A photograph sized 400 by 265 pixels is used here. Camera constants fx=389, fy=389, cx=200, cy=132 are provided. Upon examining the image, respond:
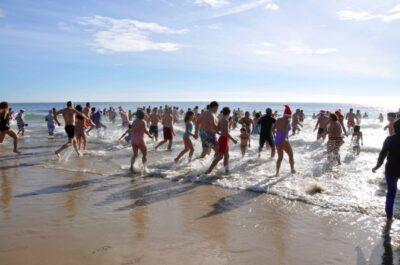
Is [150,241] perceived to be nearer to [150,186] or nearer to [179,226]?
[179,226]

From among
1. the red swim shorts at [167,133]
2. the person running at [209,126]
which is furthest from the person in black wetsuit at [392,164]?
the red swim shorts at [167,133]

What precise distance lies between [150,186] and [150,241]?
3.17 meters

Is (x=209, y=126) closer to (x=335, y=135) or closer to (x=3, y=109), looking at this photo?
(x=335, y=135)

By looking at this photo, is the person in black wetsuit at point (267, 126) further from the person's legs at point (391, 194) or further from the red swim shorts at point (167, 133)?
the person's legs at point (391, 194)

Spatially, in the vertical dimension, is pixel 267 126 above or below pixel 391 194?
above

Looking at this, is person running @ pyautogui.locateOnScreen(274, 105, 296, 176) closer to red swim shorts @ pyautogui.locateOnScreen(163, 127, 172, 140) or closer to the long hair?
red swim shorts @ pyautogui.locateOnScreen(163, 127, 172, 140)

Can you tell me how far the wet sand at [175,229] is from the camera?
14.2 feet

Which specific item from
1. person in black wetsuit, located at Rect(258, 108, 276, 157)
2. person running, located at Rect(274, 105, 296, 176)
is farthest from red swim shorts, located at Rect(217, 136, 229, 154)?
person in black wetsuit, located at Rect(258, 108, 276, 157)

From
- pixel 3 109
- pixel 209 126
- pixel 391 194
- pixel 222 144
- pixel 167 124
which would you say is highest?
pixel 3 109

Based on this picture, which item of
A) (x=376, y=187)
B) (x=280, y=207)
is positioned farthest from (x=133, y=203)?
(x=376, y=187)

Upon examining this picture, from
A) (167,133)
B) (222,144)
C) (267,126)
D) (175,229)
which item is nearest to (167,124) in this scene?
(167,133)

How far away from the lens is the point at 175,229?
17.1ft

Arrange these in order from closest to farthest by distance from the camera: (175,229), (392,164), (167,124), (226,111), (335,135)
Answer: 1. (175,229)
2. (392,164)
3. (226,111)
4. (335,135)
5. (167,124)

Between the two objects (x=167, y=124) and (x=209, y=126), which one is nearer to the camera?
(x=209, y=126)
